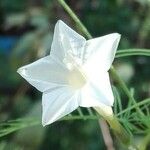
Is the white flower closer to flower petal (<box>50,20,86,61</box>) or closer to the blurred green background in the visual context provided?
flower petal (<box>50,20,86,61</box>)

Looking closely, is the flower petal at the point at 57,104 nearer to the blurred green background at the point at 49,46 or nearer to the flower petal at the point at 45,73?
the flower petal at the point at 45,73

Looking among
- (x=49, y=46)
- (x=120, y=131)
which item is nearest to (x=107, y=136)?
(x=120, y=131)

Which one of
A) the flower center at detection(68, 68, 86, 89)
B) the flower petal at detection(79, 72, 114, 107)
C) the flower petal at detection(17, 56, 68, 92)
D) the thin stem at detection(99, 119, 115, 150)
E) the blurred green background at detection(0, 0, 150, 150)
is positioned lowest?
the blurred green background at detection(0, 0, 150, 150)

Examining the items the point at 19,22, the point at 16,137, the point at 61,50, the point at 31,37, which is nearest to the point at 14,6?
the point at 19,22

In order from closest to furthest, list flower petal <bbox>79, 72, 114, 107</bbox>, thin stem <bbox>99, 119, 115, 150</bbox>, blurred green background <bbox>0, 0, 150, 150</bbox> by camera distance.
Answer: flower petal <bbox>79, 72, 114, 107</bbox> < thin stem <bbox>99, 119, 115, 150</bbox> < blurred green background <bbox>0, 0, 150, 150</bbox>

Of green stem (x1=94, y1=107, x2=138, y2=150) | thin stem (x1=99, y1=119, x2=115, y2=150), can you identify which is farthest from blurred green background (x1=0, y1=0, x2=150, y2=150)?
green stem (x1=94, y1=107, x2=138, y2=150)

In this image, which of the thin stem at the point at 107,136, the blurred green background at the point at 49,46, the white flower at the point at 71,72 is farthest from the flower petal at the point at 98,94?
the blurred green background at the point at 49,46

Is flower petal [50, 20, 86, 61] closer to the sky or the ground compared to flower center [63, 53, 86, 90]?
closer to the sky
